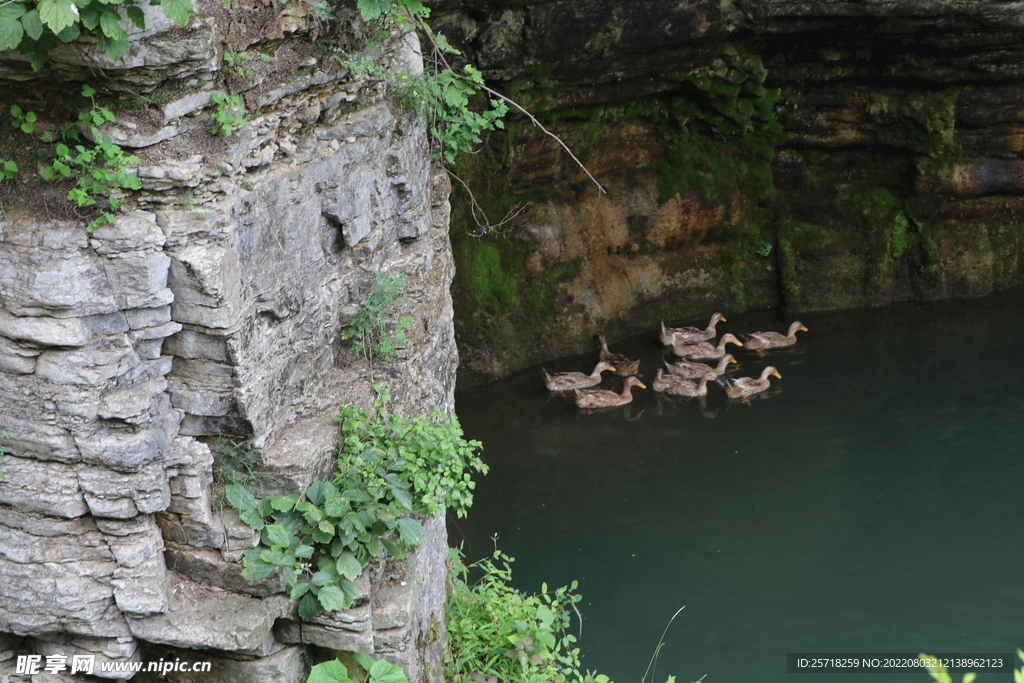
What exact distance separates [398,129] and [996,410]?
8.93 meters

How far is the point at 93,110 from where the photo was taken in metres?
4.32

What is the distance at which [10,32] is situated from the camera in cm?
379

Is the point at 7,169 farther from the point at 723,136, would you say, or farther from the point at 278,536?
the point at 723,136

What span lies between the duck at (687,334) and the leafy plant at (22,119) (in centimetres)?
1027

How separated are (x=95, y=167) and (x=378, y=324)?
2.13m

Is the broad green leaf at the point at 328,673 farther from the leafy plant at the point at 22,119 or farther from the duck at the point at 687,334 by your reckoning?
the duck at the point at 687,334

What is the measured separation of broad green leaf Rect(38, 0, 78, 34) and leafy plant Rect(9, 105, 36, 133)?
0.75 metres

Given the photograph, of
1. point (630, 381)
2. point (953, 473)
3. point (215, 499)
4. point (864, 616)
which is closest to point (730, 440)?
point (630, 381)

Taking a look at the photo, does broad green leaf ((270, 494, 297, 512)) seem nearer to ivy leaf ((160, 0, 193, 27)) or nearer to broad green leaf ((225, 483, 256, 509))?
broad green leaf ((225, 483, 256, 509))

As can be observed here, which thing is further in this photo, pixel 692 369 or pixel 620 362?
pixel 620 362

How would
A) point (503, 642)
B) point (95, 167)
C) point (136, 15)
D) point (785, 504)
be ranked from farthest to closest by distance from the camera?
point (785, 504) → point (503, 642) → point (95, 167) → point (136, 15)

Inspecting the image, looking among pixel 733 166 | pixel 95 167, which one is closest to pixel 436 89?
pixel 95 167

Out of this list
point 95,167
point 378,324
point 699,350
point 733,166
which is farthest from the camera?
point 733,166

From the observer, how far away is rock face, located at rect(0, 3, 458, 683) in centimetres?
443
